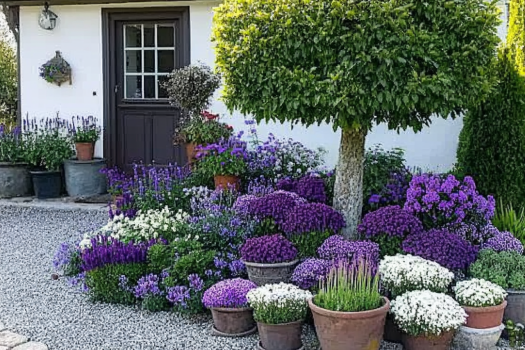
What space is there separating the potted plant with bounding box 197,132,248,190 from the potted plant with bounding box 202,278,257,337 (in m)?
2.16

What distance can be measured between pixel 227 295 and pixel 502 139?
296 centimetres

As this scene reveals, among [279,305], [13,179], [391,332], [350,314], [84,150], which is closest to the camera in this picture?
[350,314]

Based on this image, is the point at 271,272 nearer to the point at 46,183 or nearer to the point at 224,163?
the point at 224,163

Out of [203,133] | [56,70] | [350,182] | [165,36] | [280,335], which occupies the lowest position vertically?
[280,335]

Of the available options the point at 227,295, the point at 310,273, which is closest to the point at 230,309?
the point at 227,295

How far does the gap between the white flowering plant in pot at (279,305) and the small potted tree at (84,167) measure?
487 centimetres

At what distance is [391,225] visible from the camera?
4117 mm

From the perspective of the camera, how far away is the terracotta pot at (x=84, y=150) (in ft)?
25.6

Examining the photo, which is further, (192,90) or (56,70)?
(56,70)

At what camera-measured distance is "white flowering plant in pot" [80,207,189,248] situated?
470 centimetres

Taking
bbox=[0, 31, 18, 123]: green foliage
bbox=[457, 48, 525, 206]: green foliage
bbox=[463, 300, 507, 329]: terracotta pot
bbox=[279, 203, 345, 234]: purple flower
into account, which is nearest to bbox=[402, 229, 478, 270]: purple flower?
bbox=[463, 300, 507, 329]: terracotta pot

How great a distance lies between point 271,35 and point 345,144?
1.11 m

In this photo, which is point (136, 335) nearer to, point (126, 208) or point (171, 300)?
point (171, 300)

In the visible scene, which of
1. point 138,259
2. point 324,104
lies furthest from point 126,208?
point 324,104
